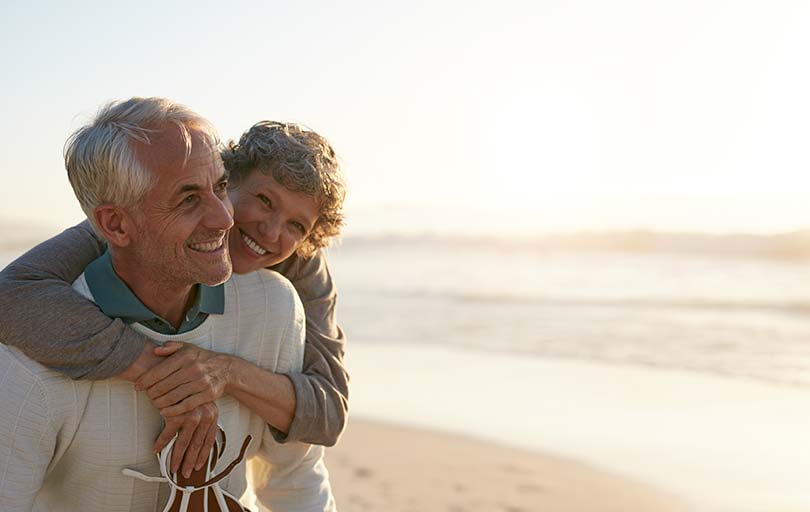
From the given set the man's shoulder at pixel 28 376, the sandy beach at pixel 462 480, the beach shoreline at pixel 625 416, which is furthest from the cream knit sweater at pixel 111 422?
the beach shoreline at pixel 625 416

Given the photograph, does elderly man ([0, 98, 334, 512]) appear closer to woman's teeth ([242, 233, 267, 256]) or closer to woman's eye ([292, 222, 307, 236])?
woman's teeth ([242, 233, 267, 256])

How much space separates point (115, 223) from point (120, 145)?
17 centimetres

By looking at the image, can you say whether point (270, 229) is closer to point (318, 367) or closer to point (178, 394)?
point (318, 367)

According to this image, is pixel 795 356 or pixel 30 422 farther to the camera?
pixel 795 356

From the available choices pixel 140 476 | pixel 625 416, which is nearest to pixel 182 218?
pixel 140 476

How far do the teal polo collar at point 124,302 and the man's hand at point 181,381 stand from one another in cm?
7

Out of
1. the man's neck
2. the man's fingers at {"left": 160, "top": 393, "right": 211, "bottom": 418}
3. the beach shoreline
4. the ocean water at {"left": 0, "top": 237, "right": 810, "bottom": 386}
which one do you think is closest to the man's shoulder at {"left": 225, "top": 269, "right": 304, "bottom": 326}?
the man's neck

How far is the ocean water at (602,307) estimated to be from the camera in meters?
9.21

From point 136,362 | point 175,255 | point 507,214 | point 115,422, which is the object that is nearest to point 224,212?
point 175,255

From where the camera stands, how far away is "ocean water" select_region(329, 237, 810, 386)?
9.21 meters

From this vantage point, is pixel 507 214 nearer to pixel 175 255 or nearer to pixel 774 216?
pixel 774 216

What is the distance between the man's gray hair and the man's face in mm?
20

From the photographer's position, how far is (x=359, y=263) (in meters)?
24.6

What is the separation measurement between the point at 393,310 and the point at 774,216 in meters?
20.2
